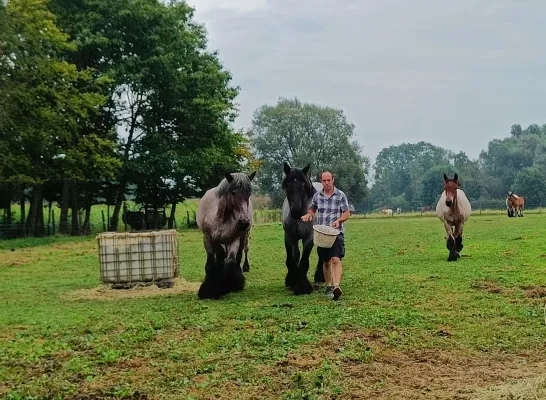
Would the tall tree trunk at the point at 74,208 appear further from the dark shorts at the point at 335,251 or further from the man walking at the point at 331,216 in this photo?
the dark shorts at the point at 335,251

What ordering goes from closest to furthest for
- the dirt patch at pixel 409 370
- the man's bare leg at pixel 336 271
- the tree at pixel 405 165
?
the dirt patch at pixel 409 370
the man's bare leg at pixel 336 271
the tree at pixel 405 165

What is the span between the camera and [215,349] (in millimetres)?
6164

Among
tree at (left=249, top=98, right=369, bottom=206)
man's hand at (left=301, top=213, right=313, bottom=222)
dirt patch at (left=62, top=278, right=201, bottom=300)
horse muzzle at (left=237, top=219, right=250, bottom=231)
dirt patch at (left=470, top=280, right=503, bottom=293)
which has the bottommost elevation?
dirt patch at (left=62, top=278, right=201, bottom=300)

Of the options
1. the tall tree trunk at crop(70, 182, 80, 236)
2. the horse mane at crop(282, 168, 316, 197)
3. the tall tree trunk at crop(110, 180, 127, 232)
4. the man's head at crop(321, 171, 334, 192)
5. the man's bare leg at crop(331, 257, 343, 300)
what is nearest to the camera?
the man's bare leg at crop(331, 257, 343, 300)

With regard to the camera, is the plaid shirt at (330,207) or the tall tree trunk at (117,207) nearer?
the plaid shirt at (330,207)

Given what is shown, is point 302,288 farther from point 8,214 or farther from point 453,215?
point 8,214

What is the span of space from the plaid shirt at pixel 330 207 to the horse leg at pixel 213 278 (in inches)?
70.0

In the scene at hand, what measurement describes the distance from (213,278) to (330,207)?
7.25ft

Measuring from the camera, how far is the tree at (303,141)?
74.6 m

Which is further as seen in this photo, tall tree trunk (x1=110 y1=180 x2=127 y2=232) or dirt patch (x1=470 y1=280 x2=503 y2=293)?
tall tree trunk (x1=110 y1=180 x2=127 y2=232)

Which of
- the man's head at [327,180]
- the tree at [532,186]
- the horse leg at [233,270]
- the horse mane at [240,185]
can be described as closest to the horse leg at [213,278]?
the horse leg at [233,270]

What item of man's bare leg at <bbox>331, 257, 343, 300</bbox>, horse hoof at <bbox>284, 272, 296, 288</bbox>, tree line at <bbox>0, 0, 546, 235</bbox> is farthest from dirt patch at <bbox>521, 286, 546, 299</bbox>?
tree line at <bbox>0, 0, 546, 235</bbox>

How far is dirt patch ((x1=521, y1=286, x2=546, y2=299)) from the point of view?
8594 mm

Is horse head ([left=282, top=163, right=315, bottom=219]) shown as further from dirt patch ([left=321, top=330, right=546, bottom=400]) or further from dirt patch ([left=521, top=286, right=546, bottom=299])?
dirt patch ([left=321, top=330, right=546, bottom=400])
